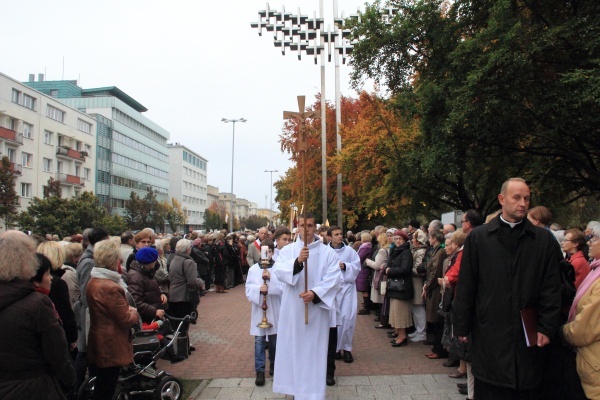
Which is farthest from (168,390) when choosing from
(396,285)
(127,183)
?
(127,183)

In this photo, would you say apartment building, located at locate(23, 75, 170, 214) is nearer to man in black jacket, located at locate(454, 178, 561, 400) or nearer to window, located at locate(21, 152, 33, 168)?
window, located at locate(21, 152, 33, 168)

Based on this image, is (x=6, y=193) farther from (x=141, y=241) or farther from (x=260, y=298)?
(x=260, y=298)

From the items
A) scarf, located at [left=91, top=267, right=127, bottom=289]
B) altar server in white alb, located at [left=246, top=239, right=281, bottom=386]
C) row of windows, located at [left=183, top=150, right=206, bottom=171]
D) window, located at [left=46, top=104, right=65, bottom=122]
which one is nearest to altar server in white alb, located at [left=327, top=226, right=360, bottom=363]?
altar server in white alb, located at [left=246, top=239, right=281, bottom=386]

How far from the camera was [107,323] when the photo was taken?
4.88 meters

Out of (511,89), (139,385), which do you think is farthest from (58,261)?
(511,89)

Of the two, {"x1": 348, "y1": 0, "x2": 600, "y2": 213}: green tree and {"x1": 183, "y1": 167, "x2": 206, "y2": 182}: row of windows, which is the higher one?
{"x1": 183, "y1": 167, "x2": 206, "y2": 182}: row of windows

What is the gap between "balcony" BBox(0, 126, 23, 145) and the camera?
43688mm

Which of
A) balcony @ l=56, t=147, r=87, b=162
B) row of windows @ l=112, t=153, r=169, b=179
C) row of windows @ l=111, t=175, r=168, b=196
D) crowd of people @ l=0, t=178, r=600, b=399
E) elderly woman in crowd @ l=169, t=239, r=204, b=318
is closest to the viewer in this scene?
crowd of people @ l=0, t=178, r=600, b=399

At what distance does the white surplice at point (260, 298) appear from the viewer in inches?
272

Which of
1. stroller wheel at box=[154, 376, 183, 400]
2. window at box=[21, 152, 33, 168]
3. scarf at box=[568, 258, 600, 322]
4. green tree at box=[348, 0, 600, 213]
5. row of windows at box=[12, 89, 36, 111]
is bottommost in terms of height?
stroller wheel at box=[154, 376, 183, 400]

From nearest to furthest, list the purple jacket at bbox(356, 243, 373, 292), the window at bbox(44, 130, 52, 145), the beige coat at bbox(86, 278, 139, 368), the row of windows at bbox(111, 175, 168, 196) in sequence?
1. the beige coat at bbox(86, 278, 139, 368)
2. the purple jacket at bbox(356, 243, 373, 292)
3. the window at bbox(44, 130, 52, 145)
4. the row of windows at bbox(111, 175, 168, 196)

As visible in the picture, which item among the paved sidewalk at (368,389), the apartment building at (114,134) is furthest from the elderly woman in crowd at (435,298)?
the apartment building at (114,134)

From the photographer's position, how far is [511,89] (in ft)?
41.0

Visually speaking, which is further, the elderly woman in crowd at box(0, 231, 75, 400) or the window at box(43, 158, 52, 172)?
the window at box(43, 158, 52, 172)
